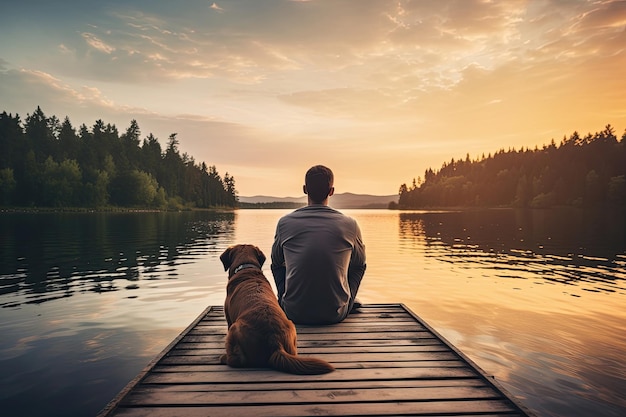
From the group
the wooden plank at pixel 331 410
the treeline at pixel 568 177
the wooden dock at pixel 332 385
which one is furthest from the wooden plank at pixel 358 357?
the treeline at pixel 568 177

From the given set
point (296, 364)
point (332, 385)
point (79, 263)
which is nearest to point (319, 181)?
point (296, 364)

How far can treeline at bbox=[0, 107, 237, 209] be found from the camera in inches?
3612

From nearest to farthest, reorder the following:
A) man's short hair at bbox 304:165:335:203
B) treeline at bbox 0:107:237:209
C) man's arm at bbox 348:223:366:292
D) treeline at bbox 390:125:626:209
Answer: man's short hair at bbox 304:165:335:203
man's arm at bbox 348:223:366:292
treeline at bbox 0:107:237:209
treeline at bbox 390:125:626:209

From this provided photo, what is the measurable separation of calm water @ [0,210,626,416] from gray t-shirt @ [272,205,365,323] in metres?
3.92

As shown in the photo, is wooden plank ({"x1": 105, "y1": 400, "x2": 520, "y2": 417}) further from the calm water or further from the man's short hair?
the calm water

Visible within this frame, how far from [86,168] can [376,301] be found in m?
106

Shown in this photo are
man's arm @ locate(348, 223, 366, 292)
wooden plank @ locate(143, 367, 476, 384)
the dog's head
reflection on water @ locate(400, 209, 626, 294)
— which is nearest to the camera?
wooden plank @ locate(143, 367, 476, 384)

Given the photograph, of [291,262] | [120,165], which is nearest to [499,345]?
[291,262]

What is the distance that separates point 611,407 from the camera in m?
6.91

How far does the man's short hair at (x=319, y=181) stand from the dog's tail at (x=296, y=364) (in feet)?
8.09

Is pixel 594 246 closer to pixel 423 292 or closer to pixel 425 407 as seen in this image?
pixel 423 292

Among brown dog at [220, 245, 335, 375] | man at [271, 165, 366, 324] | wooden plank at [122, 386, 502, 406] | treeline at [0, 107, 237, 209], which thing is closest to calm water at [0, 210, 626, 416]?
wooden plank at [122, 386, 502, 406]

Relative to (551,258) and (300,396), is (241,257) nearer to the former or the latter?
(300,396)

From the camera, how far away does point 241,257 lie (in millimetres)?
7004
